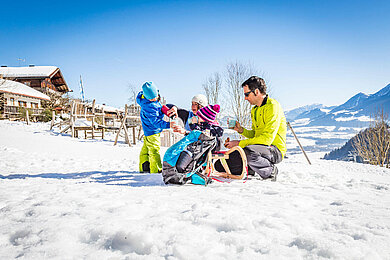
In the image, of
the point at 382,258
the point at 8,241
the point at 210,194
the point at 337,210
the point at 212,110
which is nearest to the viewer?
the point at 382,258

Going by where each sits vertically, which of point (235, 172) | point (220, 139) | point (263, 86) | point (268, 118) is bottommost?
point (235, 172)

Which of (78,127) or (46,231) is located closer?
(46,231)

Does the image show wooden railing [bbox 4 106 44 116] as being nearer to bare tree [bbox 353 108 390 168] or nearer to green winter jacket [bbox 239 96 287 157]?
green winter jacket [bbox 239 96 287 157]

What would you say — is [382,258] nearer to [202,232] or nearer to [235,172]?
[202,232]

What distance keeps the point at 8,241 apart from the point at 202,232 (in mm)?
1052

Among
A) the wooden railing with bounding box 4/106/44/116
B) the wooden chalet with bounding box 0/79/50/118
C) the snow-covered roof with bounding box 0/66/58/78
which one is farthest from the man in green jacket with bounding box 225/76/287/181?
the snow-covered roof with bounding box 0/66/58/78

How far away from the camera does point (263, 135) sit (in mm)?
2898

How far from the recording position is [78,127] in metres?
11.7

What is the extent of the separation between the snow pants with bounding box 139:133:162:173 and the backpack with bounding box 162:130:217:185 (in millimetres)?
969

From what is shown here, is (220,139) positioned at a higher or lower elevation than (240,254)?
higher

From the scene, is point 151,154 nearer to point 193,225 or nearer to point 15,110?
point 193,225

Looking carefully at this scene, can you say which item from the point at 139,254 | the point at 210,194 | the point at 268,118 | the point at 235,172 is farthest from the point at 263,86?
the point at 139,254

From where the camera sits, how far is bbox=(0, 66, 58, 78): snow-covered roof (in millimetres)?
33188

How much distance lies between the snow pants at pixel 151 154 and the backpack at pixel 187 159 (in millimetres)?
969
